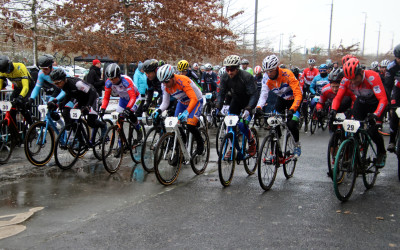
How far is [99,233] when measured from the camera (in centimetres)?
467

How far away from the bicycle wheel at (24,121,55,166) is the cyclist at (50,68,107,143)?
0.45m

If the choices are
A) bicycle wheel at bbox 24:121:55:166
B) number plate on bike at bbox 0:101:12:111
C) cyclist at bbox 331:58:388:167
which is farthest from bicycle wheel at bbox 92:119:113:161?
cyclist at bbox 331:58:388:167

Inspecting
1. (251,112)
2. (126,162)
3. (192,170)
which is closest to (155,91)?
(126,162)

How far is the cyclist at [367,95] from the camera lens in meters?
6.30

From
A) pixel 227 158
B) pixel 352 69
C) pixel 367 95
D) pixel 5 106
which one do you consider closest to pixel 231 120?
pixel 227 158

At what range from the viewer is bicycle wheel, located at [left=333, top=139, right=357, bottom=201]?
5.87 m

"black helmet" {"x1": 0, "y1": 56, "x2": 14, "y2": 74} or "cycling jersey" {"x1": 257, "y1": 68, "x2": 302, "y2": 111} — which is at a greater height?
"black helmet" {"x1": 0, "y1": 56, "x2": 14, "y2": 74}

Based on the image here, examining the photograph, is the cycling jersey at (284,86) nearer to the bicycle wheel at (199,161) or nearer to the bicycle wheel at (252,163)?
the bicycle wheel at (252,163)

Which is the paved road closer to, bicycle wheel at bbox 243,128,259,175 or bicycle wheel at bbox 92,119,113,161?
bicycle wheel at bbox 243,128,259,175

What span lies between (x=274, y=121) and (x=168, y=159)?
6.11 feet

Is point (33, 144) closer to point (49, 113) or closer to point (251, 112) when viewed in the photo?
point (49, 113)

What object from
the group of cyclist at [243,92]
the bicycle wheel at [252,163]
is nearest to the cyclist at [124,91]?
the group of cyclist at [243,92]

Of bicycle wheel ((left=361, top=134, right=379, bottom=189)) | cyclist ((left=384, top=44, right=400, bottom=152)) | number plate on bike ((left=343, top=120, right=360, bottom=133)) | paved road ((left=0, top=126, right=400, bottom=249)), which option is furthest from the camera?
cyclist ((left=384, top=44, right=400, bottom=152))

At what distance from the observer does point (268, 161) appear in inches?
257
